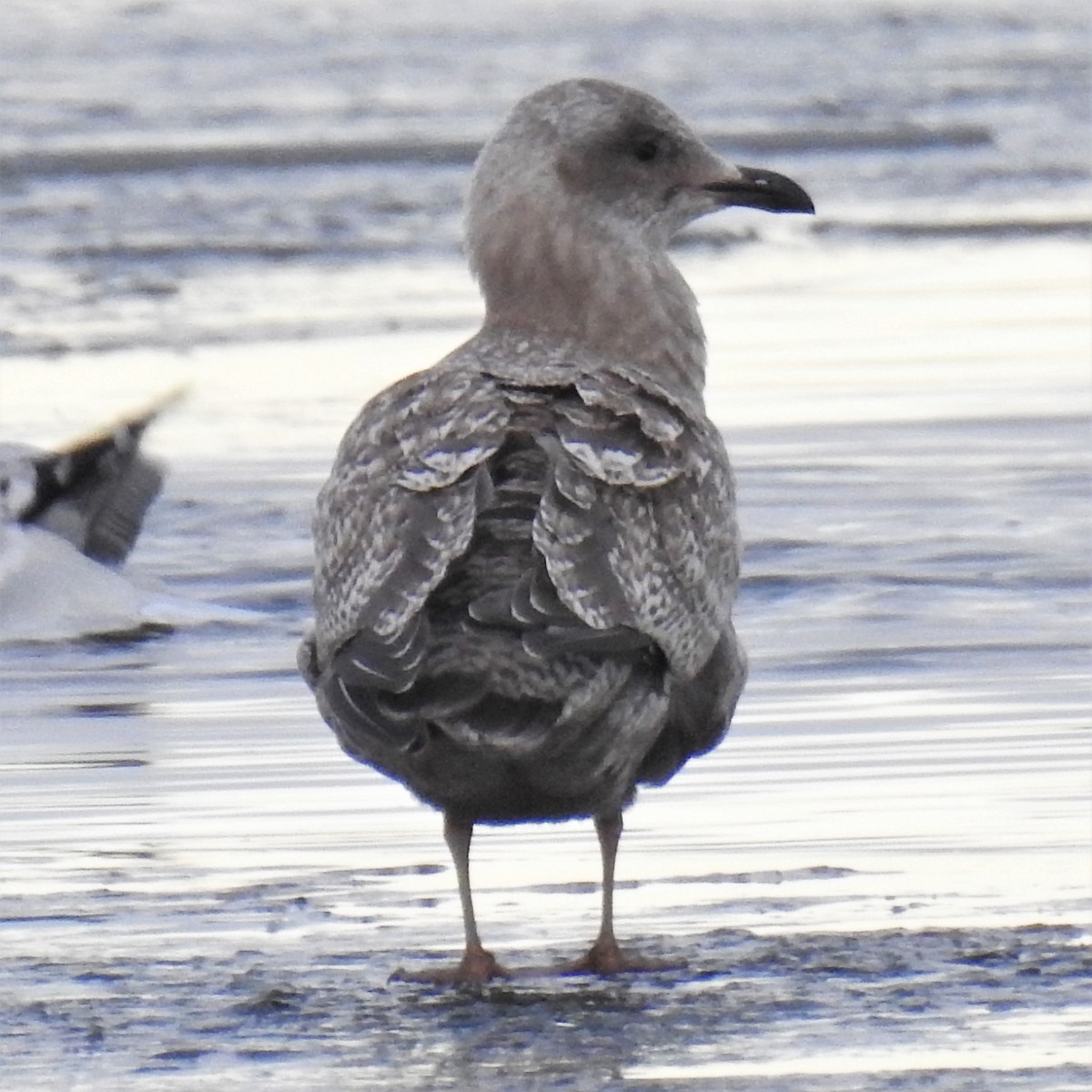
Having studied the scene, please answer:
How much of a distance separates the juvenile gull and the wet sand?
283 mm

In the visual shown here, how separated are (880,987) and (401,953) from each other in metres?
0.83

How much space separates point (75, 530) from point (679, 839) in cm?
291

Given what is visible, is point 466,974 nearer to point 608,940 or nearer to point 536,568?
point 608,940

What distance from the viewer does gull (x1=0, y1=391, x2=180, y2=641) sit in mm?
8047

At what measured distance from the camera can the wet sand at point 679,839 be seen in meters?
4.59

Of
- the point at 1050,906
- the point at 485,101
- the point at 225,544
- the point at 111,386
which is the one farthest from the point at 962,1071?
the point at 485,101

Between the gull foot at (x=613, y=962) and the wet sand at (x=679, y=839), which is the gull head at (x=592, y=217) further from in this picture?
the gull foot at (x=613, y=962)

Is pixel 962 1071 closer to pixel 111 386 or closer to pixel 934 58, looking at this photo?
pixel 111 386

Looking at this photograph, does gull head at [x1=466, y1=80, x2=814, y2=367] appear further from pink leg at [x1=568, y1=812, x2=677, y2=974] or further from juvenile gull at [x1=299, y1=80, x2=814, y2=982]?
pink leg at [x1=568, y1=812, x2=677, y2=974]

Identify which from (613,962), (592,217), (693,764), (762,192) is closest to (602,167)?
(592,217)

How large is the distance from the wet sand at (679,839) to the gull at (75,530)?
16cm

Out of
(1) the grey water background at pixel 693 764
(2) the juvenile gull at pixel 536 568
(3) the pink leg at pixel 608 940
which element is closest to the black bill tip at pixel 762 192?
(2) the juvenile gull at pixel 536 568

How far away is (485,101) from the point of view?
19.2 m

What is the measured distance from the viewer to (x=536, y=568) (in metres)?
4.84
